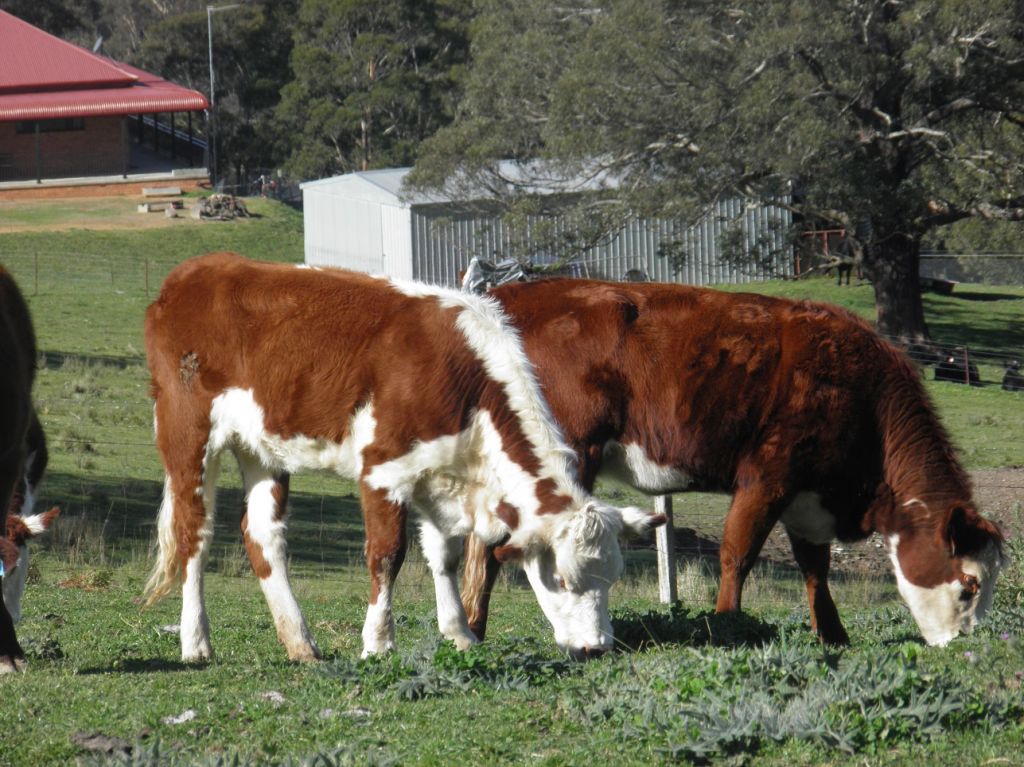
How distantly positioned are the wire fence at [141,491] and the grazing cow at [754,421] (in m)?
3.36

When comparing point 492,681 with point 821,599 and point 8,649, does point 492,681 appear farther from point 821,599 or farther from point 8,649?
point 821,599

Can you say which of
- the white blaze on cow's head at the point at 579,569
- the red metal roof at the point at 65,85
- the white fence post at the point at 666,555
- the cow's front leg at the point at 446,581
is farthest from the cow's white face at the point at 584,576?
the red metal roof at the point at 65,85

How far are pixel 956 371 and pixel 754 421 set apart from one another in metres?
24.5

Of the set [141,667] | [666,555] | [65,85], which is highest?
[65,85]

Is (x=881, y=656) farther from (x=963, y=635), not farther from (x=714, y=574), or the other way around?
(x=714, y=574)

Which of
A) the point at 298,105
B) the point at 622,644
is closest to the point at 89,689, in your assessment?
the point at 622,644

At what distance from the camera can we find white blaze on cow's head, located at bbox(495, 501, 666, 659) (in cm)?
714

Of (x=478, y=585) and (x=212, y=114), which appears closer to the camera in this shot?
(x=478, y=585)

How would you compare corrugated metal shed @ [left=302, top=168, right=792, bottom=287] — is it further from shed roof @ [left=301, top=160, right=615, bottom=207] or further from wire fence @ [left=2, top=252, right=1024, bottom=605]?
wire fence @ [left=2, top=252, right=1024, bottom=605]

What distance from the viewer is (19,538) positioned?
8.51 meters

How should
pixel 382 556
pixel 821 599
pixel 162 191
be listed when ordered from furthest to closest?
1. pixel 162 191
2. pixel 821 599
3. pixel 382 556

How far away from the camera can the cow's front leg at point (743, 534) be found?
8.52 metres

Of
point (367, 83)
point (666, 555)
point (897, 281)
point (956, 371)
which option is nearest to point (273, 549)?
point (666, 555)

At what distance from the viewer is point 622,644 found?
7.48 m
